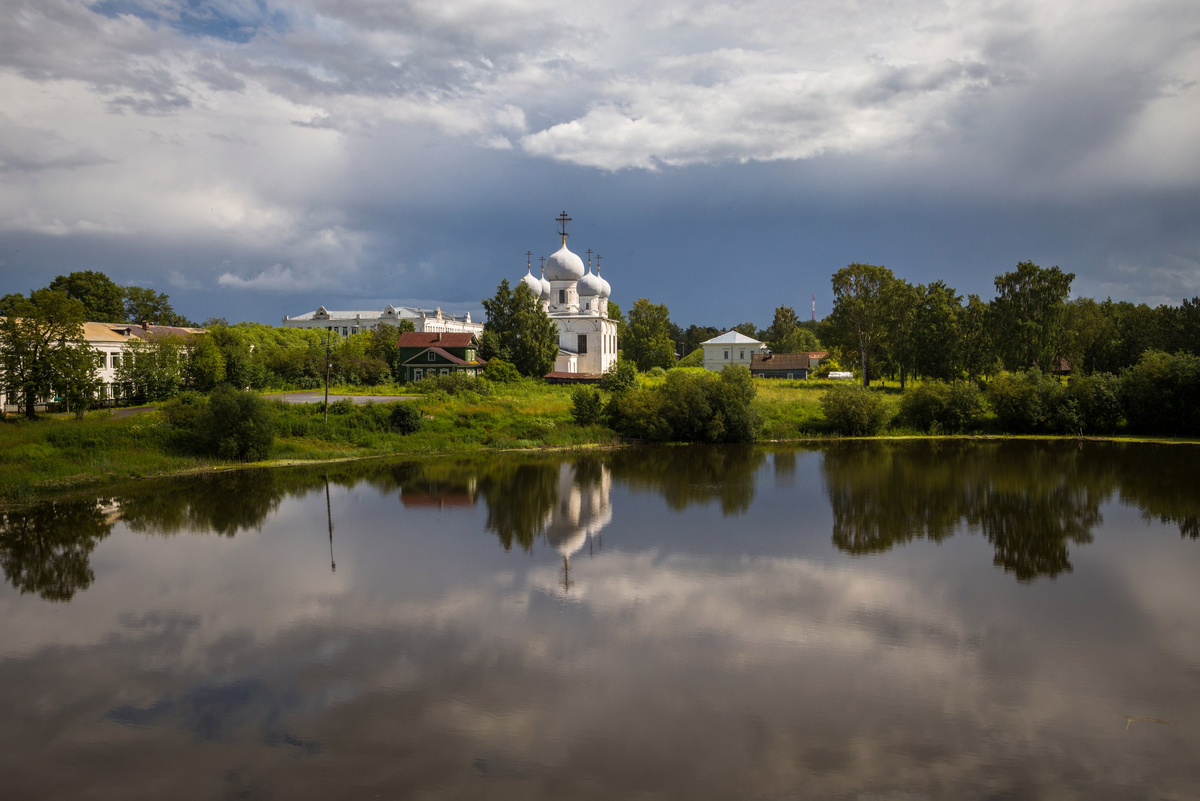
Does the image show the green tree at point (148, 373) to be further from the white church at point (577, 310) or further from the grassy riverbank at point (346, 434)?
the white church at point (577, 310)

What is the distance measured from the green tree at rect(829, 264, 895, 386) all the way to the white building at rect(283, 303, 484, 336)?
147ft

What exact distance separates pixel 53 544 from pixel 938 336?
4727 centimetres

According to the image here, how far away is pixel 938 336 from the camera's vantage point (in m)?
51.0

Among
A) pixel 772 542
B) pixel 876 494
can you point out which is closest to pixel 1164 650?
pixel 772 542

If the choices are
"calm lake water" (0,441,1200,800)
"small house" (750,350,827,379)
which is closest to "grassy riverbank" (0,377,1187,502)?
"calm lake water" (0,441,1200,800)

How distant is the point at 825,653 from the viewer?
12117mm

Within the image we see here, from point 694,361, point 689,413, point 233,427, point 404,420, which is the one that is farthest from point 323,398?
point 694,361

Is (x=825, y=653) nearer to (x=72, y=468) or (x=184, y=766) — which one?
(x=184, y=766)

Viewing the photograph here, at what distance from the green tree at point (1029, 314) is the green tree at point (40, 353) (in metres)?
49.6

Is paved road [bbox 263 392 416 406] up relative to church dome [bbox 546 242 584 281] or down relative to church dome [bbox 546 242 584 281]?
down

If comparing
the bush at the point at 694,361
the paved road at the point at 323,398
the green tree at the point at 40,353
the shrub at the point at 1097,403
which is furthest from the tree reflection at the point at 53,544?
the bush at the point at 694,361

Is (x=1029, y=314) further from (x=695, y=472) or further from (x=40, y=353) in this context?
(x=40, y=353)

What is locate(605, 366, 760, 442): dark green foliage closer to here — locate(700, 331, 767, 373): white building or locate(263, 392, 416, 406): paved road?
locate(263, 392, 416, 406): paved road

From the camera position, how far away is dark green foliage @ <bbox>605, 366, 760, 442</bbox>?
40.2 meters
